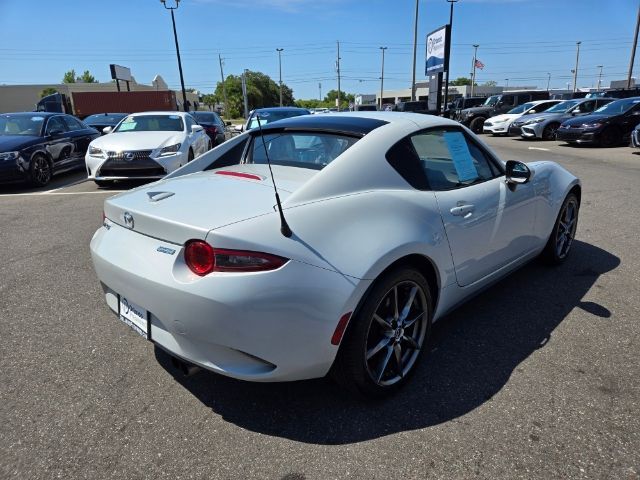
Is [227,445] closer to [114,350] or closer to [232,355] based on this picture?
[232,355]

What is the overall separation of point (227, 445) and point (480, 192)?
85.0 inches

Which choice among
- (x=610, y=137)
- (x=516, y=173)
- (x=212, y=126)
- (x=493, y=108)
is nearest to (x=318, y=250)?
(x=516, y=173)

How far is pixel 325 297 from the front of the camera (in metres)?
2.03

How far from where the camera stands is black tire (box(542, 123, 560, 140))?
17516 millimetres

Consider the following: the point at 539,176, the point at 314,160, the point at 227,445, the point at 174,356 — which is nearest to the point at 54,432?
the point at 174,356

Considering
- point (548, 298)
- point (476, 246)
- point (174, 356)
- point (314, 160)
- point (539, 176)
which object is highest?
point (314, 160)

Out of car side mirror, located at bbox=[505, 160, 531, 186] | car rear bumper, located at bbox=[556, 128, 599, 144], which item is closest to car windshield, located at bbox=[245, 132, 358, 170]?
car side mirror, located at bbox=[505, 160, 531, 186]

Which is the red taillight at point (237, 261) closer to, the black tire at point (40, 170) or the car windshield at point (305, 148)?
the car windshield at point (305, 148)

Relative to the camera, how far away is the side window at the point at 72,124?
10.8 metres

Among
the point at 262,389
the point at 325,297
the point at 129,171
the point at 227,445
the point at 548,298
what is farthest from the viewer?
the point at 129,171

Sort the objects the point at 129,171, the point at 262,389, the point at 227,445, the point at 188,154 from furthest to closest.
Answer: the point at 188,154, the point at 129,171, the point at 262,389, the point at 227,445

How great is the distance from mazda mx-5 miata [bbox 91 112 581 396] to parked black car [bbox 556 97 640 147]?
13.3 metres

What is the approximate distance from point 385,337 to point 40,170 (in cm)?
935

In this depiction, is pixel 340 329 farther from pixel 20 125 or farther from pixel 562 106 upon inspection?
pixel 562 106
